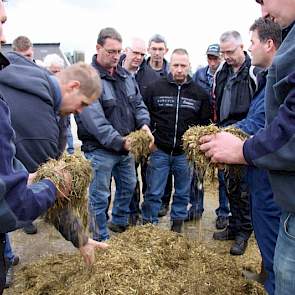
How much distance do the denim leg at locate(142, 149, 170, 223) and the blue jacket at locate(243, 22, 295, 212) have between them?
347 cm

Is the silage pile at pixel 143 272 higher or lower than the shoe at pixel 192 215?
higher

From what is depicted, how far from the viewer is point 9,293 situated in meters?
4.09

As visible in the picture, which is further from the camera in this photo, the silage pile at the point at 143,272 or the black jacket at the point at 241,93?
the black jacket at the point at 241,93

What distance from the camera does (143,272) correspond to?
353cm

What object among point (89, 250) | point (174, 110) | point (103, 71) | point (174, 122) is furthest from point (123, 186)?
point (89, 250)

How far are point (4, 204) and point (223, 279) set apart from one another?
2.43m

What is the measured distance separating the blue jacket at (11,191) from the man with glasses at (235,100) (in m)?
3.27

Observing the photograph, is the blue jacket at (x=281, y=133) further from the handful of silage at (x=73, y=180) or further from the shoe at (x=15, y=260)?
the shoe at (x=15, y=260)

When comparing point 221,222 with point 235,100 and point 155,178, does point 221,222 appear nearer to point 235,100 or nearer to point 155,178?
point 155,178

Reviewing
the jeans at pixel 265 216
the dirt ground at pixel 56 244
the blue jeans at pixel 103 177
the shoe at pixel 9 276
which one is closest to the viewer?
the jeans at pixel 265 216

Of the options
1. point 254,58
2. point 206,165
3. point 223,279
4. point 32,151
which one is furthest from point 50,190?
point 254,58

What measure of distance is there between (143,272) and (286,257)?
5.34ft

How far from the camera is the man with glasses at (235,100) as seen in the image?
5203 millimetres

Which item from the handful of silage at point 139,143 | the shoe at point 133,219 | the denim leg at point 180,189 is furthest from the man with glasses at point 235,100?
the shoe at point 133,219
